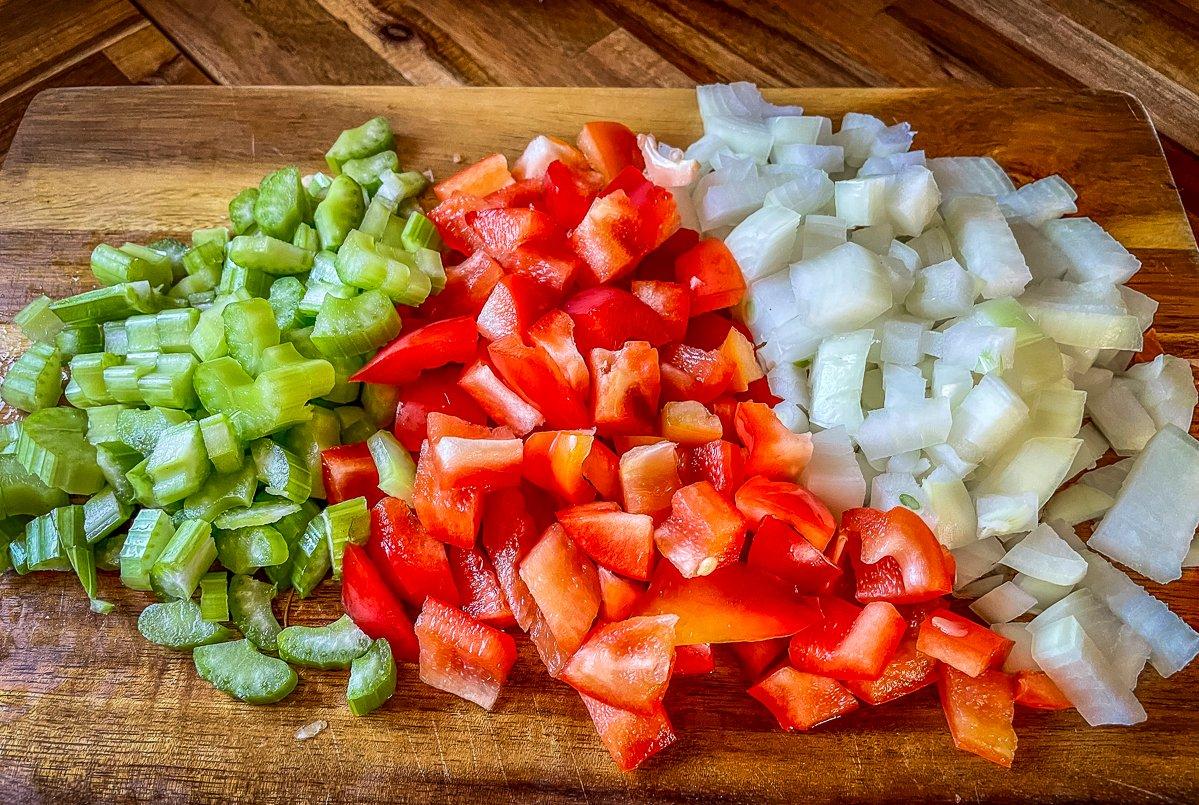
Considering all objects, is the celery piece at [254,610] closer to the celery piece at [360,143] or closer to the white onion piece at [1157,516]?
the celery piece at [360,143]

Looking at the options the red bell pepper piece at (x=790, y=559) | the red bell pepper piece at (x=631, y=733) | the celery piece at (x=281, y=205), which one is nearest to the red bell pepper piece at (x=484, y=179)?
the celery piece at (x=281, y=205)

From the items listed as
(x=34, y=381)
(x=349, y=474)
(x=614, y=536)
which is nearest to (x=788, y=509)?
(x=614, y=536)

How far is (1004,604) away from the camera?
5.32 feet

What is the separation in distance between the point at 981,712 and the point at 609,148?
4.39ft

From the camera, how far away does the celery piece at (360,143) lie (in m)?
2.11

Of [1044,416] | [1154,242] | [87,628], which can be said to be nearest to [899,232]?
[1044,416]

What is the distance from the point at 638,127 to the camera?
2217 mm

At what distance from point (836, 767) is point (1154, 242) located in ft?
4.55

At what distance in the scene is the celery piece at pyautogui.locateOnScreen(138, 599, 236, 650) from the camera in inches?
63.2

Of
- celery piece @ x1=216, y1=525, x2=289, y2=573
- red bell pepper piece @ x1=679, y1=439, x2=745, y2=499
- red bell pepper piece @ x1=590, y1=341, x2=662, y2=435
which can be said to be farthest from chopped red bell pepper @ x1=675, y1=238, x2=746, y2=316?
celery piece @ x1=216, y1=525, x2=289, y2=573

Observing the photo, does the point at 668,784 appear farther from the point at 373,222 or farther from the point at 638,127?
the point at 638,127

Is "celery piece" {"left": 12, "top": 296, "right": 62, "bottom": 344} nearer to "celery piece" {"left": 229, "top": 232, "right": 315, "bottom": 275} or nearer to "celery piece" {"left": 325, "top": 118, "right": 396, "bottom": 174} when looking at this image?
"celery piece" {"left": 229, "top": 232, "right": 315, "bottom": 275}

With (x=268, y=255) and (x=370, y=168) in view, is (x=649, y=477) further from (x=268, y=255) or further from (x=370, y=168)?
(x=370, y=168)

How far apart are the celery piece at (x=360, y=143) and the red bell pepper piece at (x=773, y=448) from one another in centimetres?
105
